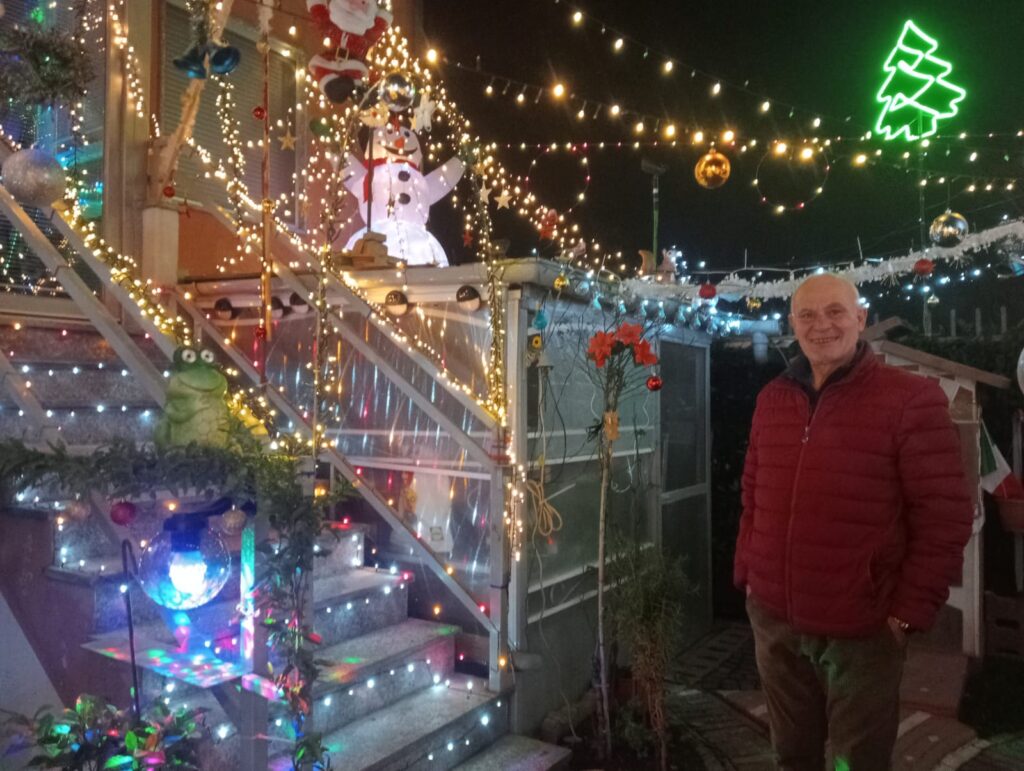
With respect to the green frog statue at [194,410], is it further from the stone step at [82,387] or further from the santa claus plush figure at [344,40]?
the santa claus plush figure at [344,40]

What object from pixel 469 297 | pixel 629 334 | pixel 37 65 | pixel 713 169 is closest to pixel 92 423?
pixel 37 65

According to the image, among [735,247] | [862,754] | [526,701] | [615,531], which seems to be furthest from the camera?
[735,247]

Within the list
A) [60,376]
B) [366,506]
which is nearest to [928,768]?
[366,506]

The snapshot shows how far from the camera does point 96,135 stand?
5.28m

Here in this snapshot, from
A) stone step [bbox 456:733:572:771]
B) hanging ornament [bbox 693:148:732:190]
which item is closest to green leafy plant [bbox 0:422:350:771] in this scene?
stone step [bbox 456:733:572:771]

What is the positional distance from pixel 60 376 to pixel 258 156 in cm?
289

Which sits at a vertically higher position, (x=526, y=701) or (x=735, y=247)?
(x=735, y=247)

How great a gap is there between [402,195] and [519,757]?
13.7ft

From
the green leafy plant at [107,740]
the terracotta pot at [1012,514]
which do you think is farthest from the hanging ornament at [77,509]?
the terracotta pot at [1012,514]

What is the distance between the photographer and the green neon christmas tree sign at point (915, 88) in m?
7.65

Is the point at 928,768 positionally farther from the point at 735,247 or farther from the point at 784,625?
the point at 735,247

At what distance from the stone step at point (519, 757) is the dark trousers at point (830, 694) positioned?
1.30 metres

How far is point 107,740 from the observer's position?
229 cm

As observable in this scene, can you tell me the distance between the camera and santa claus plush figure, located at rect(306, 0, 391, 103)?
4.64 metres
